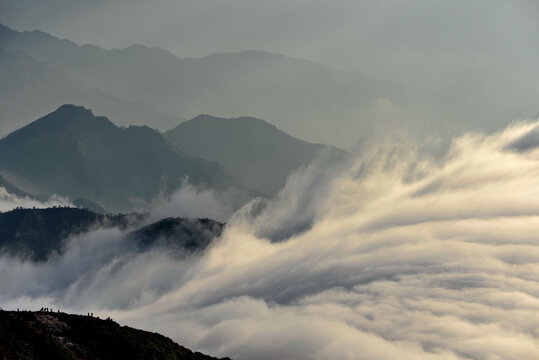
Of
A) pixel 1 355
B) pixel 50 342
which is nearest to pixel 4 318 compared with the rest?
pixel 50 342

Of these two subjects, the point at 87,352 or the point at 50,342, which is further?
the point at 87,352

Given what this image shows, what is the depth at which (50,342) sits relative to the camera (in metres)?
186

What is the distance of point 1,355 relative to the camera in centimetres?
16175

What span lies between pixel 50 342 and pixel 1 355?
24.4 m

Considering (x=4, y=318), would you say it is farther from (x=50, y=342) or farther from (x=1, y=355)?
(x=1, y=355)

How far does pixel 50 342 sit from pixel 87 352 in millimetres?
17312

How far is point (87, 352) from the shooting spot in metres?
200

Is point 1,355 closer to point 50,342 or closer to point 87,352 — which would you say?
point 50,342

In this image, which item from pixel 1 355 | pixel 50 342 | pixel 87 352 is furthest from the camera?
pixel 87 352

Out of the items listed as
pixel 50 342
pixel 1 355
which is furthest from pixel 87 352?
pixel 1 355

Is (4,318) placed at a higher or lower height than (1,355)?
higher

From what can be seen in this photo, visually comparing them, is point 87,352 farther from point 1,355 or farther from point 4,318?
point 1,355

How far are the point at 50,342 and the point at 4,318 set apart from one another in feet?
68.5

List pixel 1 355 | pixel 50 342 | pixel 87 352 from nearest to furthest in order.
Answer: pixel 1 355 < pixel 50 342 < pixel 87 352
